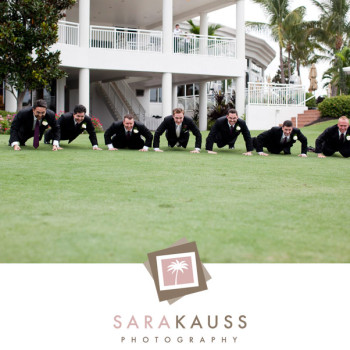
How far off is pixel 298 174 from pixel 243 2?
62.6 ft

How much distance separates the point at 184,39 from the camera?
79.4 ft

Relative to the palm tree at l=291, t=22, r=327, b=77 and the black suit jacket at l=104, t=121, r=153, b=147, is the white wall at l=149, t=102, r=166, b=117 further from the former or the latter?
the black suit jacket at l=104, t=121, r=153, b=147

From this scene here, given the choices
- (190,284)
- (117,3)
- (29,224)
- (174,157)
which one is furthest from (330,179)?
(117,3)

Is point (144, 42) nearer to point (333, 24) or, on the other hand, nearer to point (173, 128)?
point (173, 128)

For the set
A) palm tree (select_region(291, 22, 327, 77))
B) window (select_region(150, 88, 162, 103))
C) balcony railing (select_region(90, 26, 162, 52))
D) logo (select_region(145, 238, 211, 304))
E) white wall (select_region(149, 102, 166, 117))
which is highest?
palm tree (select_region(291, 22, 327, 77))

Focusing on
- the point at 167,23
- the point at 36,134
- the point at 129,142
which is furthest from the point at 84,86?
the point at 36,134

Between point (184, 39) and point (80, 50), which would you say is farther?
point (184, 39)

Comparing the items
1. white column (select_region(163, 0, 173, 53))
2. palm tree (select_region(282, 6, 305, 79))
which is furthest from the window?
palm tree (select_region(282, 6, 305, 79))

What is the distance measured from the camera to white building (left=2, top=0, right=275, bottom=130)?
21.9m

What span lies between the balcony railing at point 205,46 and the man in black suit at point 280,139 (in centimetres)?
1334

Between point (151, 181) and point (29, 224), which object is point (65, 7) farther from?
point (29, 224)

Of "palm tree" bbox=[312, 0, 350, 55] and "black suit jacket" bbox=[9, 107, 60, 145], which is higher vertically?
"palm tree" bbox=[312, 0, 350, 55]

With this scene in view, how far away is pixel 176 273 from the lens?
2521 mm

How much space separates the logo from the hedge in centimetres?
2318
